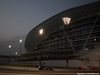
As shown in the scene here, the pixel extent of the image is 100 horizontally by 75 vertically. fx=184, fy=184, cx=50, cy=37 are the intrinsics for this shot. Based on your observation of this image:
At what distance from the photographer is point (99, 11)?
84562mm

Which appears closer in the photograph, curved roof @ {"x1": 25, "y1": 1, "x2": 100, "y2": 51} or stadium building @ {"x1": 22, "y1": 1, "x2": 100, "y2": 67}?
stadium building @ {"x1": 22, "y1": 1, "x2": 100, "y2": 67}

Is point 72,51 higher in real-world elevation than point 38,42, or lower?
lower

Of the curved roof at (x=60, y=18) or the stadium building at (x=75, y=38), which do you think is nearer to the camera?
the stadium building at (x=75, y=38)

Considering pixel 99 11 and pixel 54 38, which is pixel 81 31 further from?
pixel 54 38

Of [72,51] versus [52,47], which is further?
[52,47]

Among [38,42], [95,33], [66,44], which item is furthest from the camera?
[38,42]

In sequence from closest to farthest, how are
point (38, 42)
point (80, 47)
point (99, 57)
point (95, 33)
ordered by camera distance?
point (99, 57) → point (95, 33) → point (80, 47) → point (38, 42)

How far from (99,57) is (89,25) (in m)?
27.8

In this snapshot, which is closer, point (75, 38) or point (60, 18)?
point (75, 38)

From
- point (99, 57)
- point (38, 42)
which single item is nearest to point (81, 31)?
point (99, 57)

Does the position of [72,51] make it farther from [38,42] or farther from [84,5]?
[38,42]

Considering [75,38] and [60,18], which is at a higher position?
[60,18]

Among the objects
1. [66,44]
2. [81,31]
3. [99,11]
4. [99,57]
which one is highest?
[99,11]

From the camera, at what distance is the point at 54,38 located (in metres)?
110
